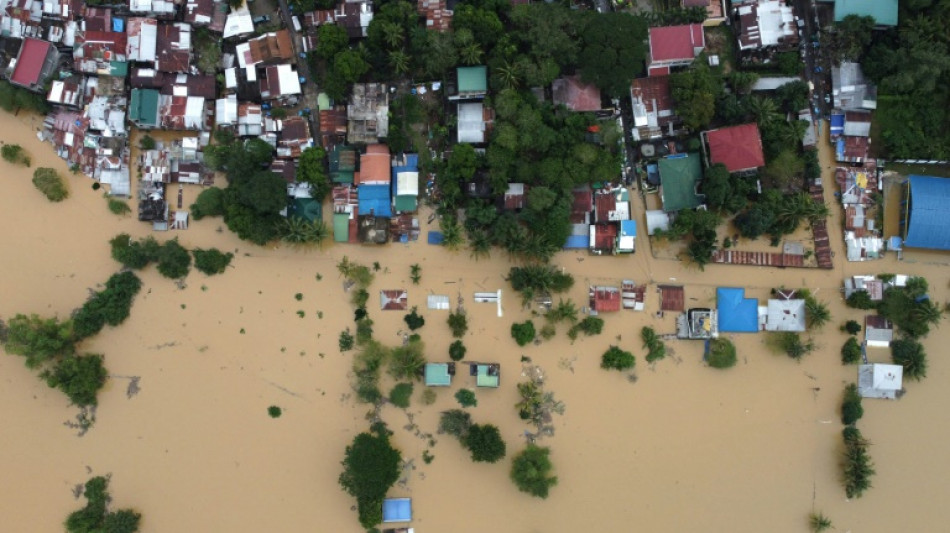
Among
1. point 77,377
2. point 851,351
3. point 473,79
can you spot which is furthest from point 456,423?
point 851,351

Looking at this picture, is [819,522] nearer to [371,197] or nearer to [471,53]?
[371,197]

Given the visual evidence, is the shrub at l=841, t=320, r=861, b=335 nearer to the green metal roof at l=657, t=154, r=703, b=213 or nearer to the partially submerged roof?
the green metal roof at l=657, t=154, r=703, b=213

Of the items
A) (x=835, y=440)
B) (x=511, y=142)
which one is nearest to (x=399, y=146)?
(x=511, y=142)

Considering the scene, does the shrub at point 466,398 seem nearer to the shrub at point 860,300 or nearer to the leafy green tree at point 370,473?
the leafy green tree at point 370,473

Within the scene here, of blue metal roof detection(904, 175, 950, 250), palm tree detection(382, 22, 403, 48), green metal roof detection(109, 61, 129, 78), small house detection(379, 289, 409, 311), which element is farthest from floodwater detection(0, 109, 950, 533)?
palm tree detection(382, 22, 403, 48)

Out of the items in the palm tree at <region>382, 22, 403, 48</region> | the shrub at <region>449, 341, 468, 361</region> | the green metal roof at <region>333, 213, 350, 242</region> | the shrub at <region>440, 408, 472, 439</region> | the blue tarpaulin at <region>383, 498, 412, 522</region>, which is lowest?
the blue tarpaulin at <region>383, 498, 412, 522</region>

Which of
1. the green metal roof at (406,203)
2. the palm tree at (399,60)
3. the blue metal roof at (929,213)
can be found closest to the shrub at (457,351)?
the green metal roof at (406,203)
